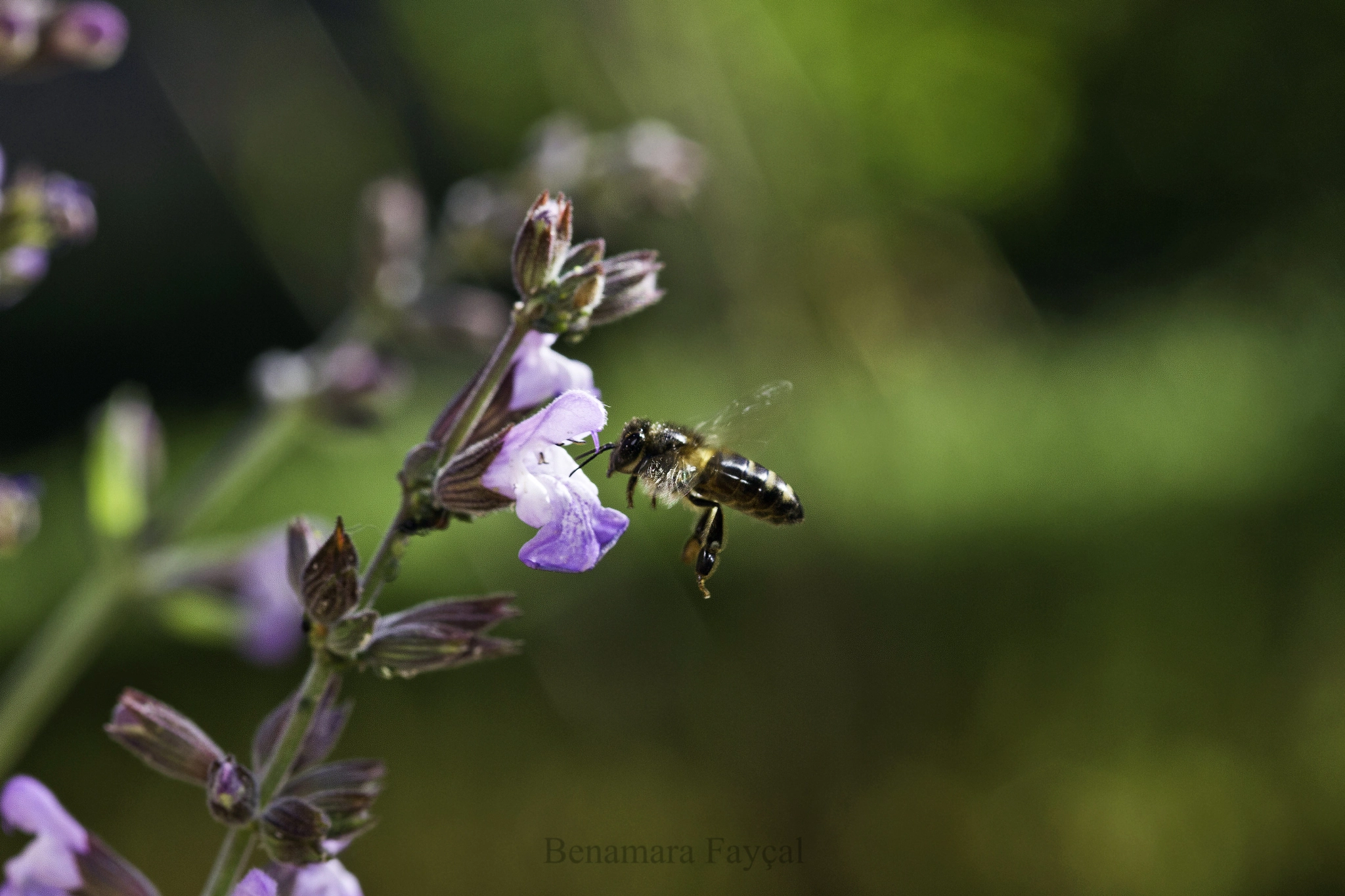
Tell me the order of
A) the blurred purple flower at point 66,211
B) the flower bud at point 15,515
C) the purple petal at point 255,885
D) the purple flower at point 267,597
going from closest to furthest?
1. the purple petal at point 255,885
2. the flower bud at point 15,515
3. the blurred purple flower at point 66,211
4. the purple flower at point 267,597

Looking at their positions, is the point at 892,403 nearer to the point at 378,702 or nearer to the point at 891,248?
the point at 891,248

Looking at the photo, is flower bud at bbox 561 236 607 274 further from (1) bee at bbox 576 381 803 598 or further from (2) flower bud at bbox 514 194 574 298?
(1) bee at bbox 576 381 803 598

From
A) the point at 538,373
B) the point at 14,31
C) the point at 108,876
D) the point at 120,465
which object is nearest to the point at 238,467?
the point at 120,465

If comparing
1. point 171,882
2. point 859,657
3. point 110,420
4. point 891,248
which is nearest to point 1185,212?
point 891,248

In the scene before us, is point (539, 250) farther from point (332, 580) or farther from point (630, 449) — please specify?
point (630, 449)

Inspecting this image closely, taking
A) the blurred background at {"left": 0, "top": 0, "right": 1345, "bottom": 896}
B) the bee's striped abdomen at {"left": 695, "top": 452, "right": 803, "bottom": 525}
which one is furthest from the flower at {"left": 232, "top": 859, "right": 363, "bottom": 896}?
the blurred background at {"left": 0, "top": 0, "right": 1345, "bottom": 896}

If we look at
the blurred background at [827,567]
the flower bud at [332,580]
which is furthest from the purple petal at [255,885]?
the blurred background at [827,567]

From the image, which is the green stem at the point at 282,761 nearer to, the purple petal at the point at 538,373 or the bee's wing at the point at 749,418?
the purple petal at the point at 538,373
